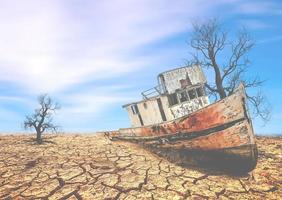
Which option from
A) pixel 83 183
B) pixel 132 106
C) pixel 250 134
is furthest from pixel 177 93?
pixel 83 183

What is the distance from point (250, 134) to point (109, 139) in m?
7.71

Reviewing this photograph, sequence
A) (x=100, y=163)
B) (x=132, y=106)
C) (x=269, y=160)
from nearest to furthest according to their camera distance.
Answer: (x=100, y=163)
(x=269, y=160)
(x=132, y=106)

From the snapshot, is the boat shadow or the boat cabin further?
the boat cabin

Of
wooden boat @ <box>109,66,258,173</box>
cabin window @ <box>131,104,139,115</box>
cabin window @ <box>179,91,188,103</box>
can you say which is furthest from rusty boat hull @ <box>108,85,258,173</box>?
cabin window @ <box>131,104,139,115</box>

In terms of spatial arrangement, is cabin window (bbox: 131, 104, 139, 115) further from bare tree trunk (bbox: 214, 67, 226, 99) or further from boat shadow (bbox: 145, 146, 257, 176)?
bare tree trunk (bbox: 214, 67, 226, 99)

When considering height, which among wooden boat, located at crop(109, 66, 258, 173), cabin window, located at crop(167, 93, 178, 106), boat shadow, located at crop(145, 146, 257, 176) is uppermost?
cabin window, located at crop(167, 93, 178, 106)

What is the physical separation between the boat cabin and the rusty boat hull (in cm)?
125

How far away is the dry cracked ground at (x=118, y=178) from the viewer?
6.97 meters

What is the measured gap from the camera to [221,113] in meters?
8.51

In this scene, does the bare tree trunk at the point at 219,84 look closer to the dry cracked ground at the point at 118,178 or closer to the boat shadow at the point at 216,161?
the dry cracked ground at the point at 118,178

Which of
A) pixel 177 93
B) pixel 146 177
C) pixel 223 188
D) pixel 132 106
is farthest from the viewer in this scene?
pixel 132 106

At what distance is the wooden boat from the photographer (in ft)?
27.5

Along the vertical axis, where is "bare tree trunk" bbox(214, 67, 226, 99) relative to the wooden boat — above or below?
above

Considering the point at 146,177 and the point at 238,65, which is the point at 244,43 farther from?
the point at 146,177
